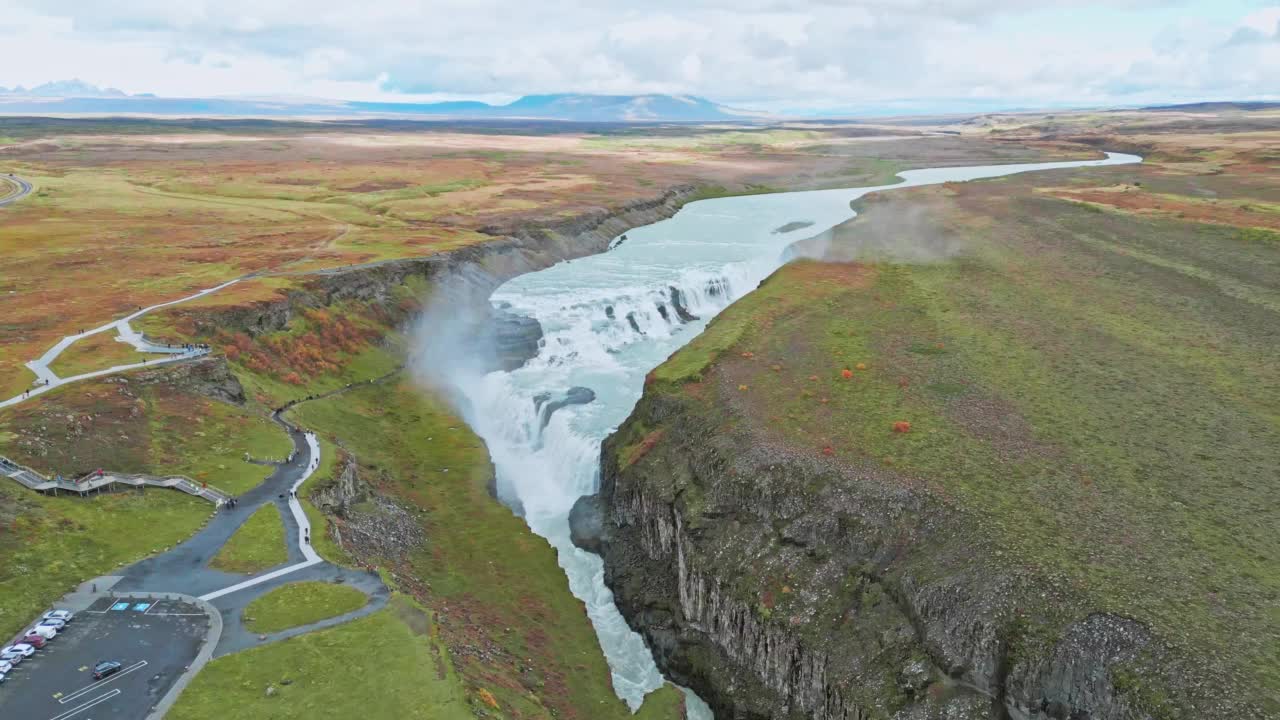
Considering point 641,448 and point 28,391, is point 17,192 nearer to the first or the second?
point 28,391

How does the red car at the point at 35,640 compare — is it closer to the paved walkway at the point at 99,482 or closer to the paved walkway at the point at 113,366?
the paved walkway at the point at 99,482

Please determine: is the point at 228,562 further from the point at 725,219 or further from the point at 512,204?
the point at 725,219

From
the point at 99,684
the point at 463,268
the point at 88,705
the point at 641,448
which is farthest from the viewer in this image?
the point at 463,268

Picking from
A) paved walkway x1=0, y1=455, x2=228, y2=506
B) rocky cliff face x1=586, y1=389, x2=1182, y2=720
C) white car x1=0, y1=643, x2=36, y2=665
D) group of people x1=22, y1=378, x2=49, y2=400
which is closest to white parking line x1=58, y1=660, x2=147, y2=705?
white car x1=0, y1=643, x2=36, y2=665

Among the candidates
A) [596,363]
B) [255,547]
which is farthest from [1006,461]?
[596,363]

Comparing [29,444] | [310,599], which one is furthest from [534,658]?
[29,444]
